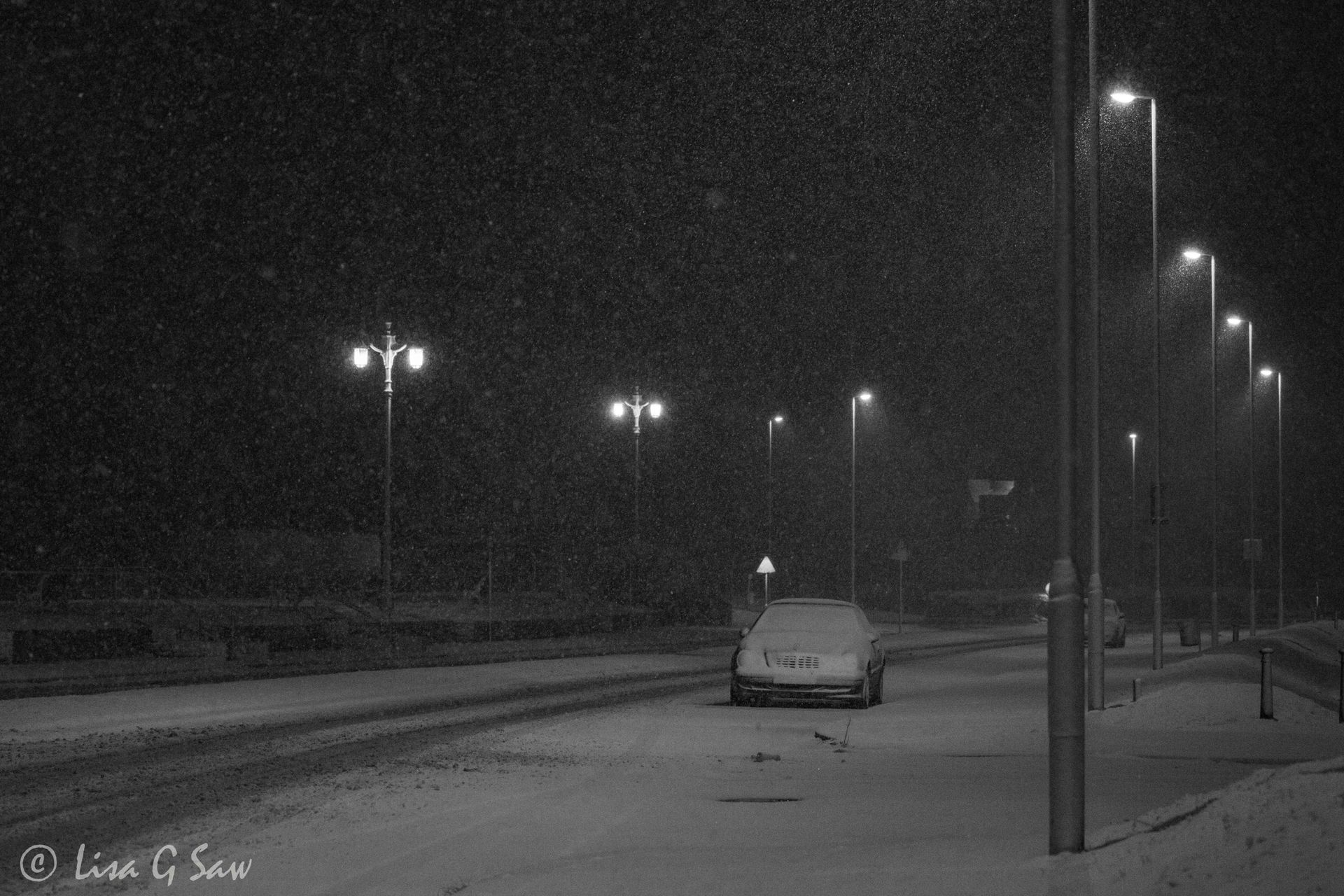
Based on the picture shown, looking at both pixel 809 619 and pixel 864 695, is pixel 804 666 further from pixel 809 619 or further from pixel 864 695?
pixel 809 619

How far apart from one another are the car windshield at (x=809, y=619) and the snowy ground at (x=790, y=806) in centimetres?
117

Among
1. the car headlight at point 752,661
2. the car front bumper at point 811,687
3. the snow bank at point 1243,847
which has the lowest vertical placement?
the car front bumper at point 811,687

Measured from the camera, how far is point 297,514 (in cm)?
6625

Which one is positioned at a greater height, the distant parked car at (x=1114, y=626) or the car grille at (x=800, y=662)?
the car grille at (x=800, y=662)

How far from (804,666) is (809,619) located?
113 centimetres

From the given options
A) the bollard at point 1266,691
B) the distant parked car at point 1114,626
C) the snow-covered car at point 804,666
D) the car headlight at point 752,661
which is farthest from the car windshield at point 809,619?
the distant parked car at point 1114,626

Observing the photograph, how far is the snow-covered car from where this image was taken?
20.6 meters

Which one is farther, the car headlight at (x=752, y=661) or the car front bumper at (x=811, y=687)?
the car headlight at (x=752, y=661)

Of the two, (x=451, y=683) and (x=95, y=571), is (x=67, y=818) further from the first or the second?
(x=95, y=571)

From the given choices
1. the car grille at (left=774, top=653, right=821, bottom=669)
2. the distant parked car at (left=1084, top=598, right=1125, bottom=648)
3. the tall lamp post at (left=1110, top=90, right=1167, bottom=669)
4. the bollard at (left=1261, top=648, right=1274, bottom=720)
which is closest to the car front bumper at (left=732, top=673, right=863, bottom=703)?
the car grille at (left=774, top=653, right=821, bottom=669)

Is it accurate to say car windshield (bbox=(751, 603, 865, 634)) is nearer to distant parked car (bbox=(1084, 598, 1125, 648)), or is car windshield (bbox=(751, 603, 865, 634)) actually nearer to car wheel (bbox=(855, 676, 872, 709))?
car wheel (bbox=(855, 676, 872, 709))

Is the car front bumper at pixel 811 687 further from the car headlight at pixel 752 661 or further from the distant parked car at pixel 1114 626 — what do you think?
the distant parked car at pixel 1114 626

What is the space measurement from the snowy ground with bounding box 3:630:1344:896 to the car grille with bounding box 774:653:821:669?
0.65 m

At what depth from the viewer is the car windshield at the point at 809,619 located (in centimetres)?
2128
